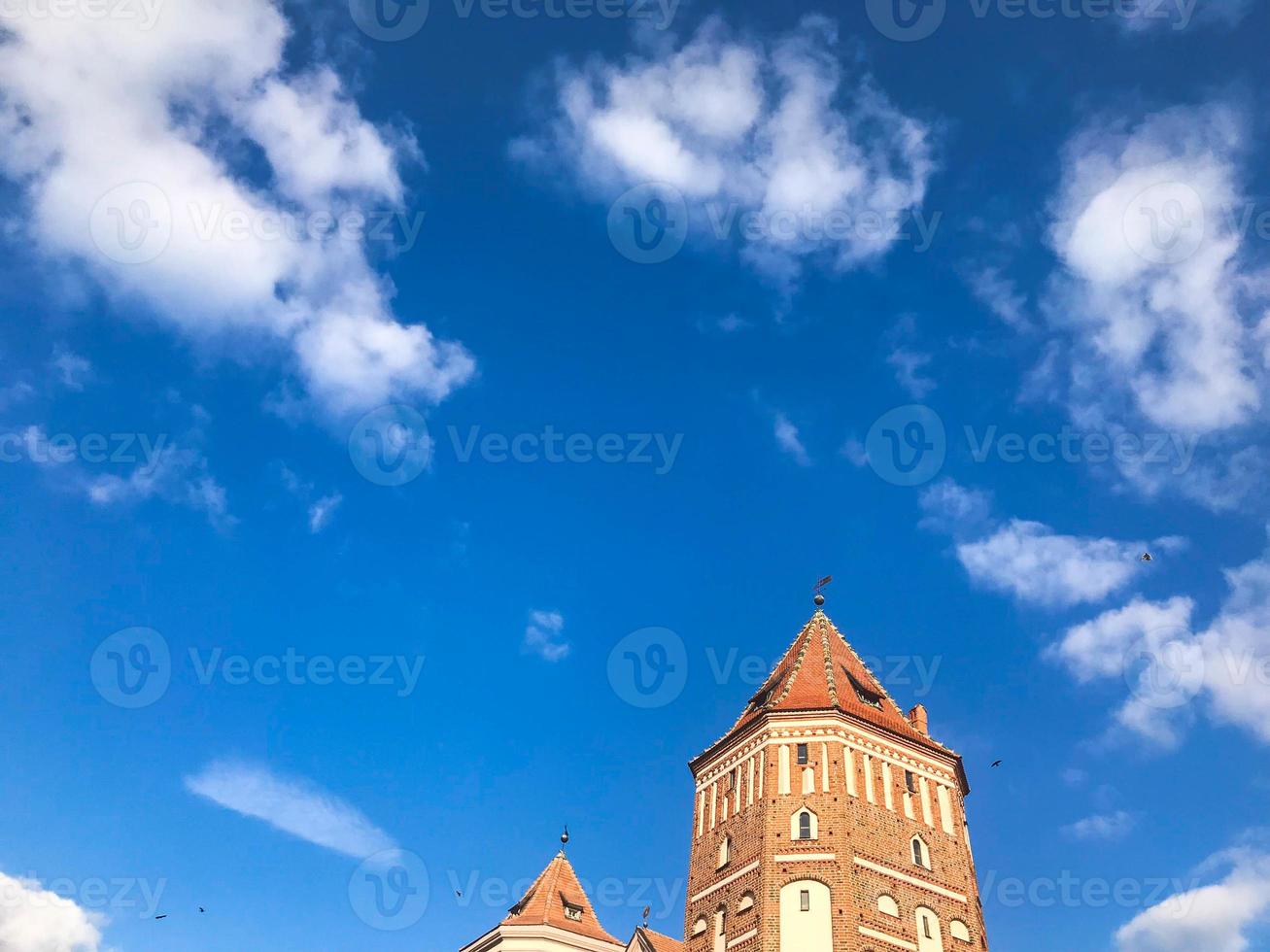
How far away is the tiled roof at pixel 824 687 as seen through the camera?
134ft

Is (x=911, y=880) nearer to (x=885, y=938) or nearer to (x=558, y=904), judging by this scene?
(x=885, y=938)

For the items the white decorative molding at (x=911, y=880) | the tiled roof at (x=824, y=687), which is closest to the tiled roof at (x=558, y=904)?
the tiled roof at (x=824, y=687)

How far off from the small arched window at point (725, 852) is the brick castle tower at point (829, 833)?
0.16 feet

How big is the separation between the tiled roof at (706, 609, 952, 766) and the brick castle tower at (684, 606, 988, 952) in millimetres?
111

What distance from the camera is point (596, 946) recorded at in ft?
144

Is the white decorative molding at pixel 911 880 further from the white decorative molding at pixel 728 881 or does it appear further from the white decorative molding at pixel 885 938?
the white decorative molding at pixel 728 881

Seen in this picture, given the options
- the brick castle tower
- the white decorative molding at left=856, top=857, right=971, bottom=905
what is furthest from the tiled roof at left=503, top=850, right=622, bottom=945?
the white decorative molding at left=856, top=857, right=971, bottom=905

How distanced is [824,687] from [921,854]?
747 cm

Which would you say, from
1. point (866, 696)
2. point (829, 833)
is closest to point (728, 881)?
point (829, 833)

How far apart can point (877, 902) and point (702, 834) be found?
8.14 m

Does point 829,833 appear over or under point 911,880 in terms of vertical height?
over

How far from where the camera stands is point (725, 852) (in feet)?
128

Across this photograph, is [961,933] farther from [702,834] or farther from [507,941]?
[507,941]

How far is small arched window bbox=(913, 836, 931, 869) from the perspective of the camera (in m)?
37.4
